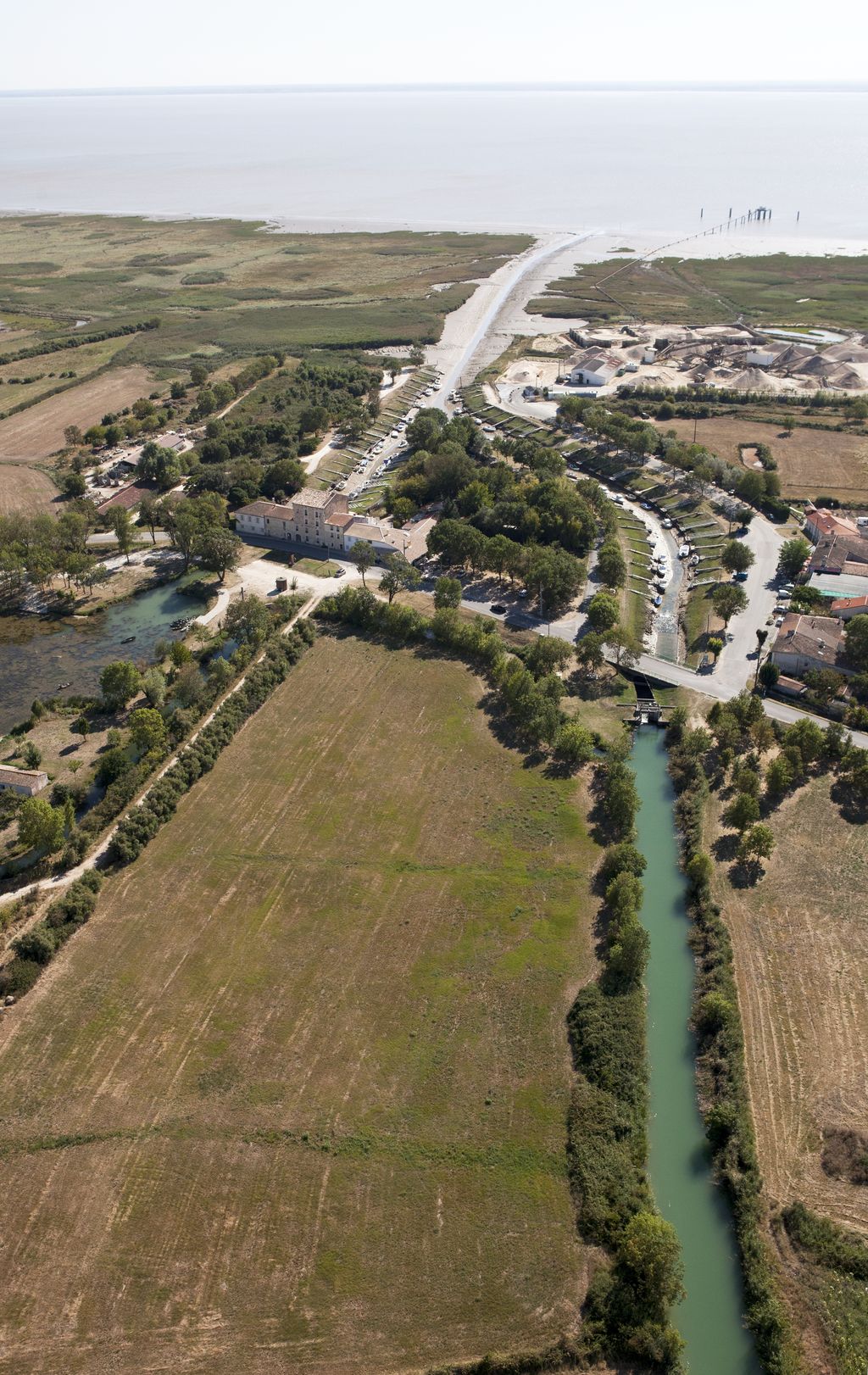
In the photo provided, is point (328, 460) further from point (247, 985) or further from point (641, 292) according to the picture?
point (641, 292)

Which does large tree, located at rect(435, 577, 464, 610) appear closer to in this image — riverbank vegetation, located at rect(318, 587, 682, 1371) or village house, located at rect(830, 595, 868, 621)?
riverbank vegetation, located at rect(318, 587, 682, 1371)

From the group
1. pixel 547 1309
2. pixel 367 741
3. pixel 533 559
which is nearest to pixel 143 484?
pixel 533 559

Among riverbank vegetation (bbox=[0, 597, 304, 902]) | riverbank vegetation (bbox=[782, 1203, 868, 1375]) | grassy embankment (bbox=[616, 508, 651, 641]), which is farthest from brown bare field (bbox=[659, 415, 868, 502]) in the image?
riverbank vegetation (bbox=[782, 1203, 868, 1375])

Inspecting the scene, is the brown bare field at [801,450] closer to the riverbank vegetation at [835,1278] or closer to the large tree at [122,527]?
the large tree at [122,527]

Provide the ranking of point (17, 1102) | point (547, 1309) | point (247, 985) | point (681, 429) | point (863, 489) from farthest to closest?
point (681, 429) < point (863, 489) < point (247, 985) < point (17, 1102) < point (547, 1309)

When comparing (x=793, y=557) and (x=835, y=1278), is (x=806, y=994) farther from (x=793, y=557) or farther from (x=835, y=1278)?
(x=793, y=557)

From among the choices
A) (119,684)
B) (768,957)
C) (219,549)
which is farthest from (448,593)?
(768,957)

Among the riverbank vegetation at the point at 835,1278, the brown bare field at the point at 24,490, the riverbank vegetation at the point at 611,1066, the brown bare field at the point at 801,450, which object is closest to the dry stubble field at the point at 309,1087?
the riverbank vegetation at the point at 611,1066
